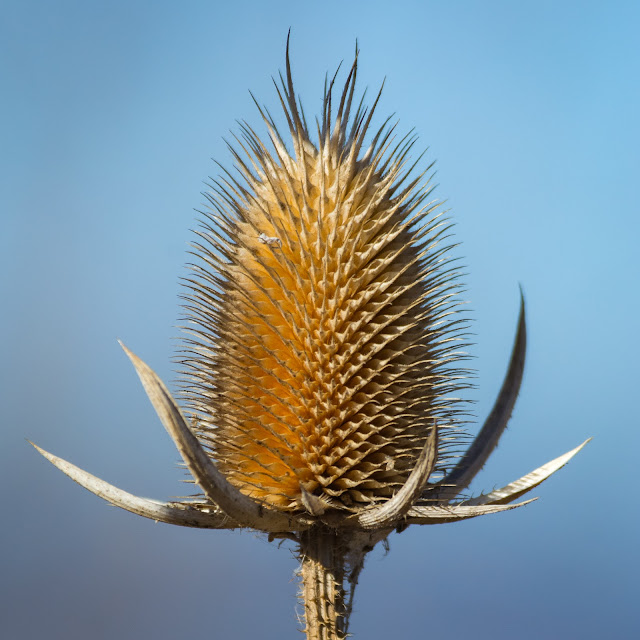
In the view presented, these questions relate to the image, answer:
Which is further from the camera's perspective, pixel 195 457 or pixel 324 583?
pixel 324 583

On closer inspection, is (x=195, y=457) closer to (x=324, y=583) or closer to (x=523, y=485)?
(x=324, y=583)

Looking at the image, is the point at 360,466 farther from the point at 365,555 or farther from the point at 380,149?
the point at 380,149

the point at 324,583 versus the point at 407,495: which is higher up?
the point at 407,495

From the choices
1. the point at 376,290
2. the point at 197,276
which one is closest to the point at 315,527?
the point at 376,290

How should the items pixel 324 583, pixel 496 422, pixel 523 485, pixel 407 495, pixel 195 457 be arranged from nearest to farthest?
pixel 195 457, pixel 407 495, pixel 324 583, pixel 523 485, pixel 496 422

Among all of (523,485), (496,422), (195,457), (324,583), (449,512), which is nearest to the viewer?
(195,457)

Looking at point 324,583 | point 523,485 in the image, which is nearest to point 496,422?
point 523,485

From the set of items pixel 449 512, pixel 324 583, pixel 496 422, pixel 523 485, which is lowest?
pixel 324 583
